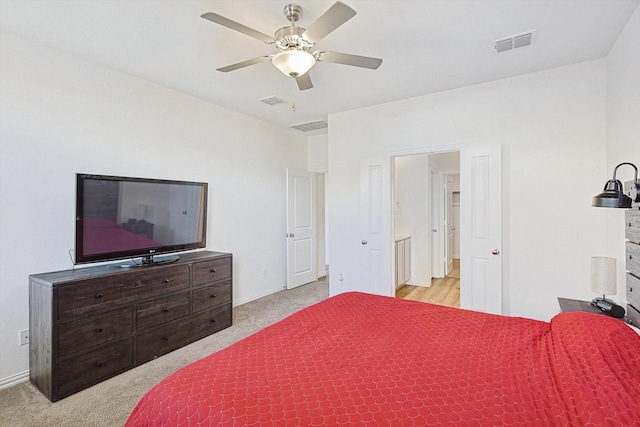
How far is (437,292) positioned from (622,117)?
10.7ft

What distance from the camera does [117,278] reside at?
8.36 ft

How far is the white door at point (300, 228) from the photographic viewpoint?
5.25 m

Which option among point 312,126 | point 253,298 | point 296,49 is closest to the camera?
point 296,49

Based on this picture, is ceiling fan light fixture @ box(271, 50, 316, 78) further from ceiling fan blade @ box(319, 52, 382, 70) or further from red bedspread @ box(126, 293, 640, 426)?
red bedspread @ box(126, 293, 640, 426)

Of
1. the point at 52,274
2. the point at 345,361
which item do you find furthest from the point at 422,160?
the point at 52,274

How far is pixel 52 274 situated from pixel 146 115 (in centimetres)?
180

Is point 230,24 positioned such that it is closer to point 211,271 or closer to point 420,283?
point 211,271

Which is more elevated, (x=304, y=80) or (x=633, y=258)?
(x=304, y=80)

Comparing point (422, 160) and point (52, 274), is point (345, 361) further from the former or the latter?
point (422, 160)

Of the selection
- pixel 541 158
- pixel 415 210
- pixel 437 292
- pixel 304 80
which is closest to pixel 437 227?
pixel 415 210

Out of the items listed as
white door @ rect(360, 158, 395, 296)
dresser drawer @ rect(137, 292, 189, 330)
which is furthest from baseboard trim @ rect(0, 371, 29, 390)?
white door @ rect(360, 158, 395, 296)

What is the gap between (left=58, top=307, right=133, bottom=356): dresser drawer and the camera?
2.25 meters

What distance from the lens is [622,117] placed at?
8.11 ft

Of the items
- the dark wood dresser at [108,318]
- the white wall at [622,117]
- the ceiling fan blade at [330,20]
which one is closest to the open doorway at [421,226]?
the white wall at [622,117]
